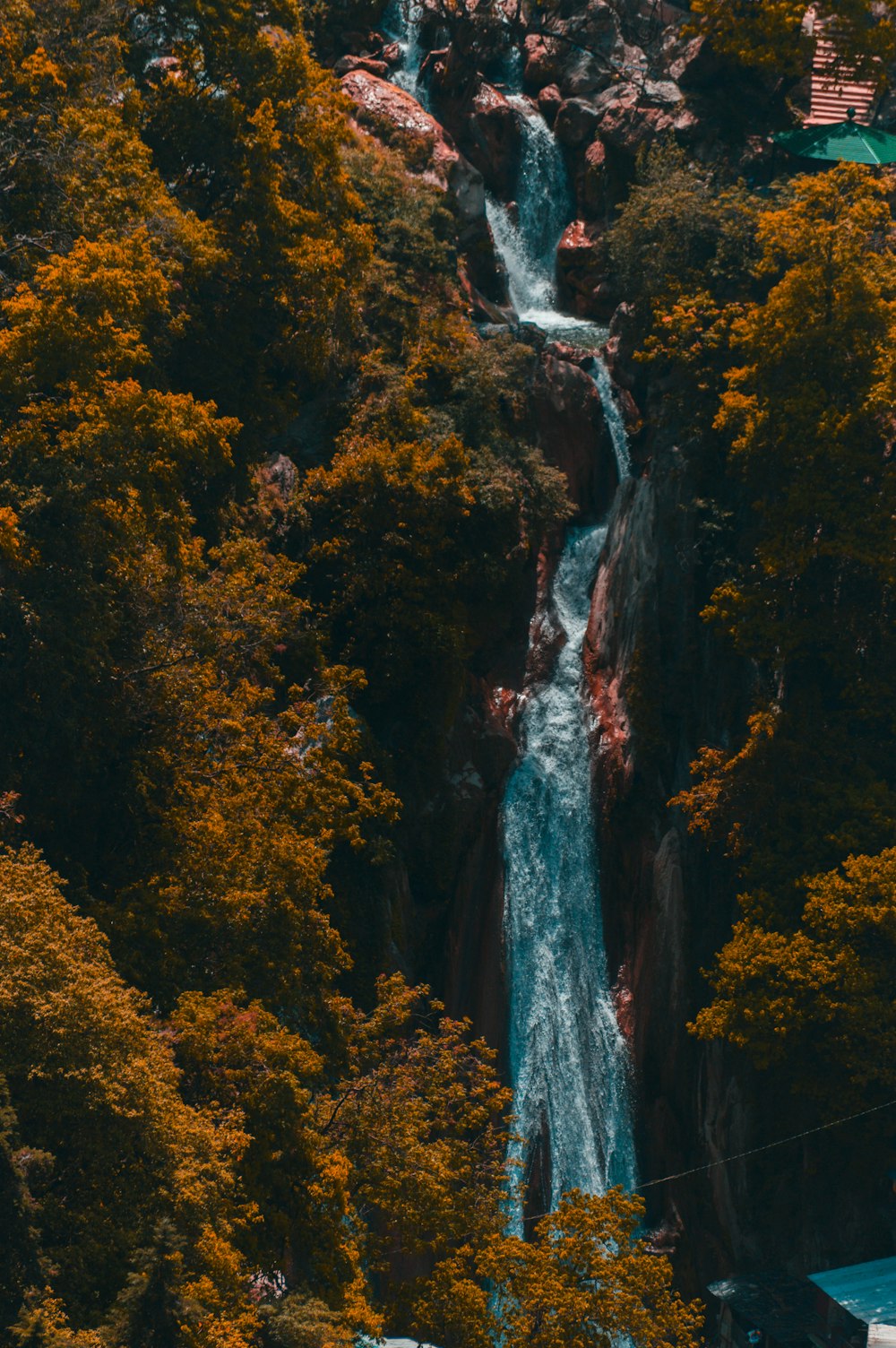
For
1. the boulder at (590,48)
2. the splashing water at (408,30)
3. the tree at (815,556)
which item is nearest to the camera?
the tree at (815,556)

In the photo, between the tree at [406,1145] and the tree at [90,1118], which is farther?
the tree at [406,1145]

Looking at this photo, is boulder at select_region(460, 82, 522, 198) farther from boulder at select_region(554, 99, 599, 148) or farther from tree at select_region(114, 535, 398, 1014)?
tree at select_region(114, 535, 398, 1014)

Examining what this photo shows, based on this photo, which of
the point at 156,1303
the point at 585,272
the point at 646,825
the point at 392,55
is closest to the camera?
the point at 156,1303

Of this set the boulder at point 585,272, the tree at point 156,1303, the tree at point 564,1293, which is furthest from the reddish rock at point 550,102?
the tree at point 156,1303

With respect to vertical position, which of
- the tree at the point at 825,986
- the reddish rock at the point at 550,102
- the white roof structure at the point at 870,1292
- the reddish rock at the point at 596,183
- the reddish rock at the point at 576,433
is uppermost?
the reddish rock at the point at 550,102

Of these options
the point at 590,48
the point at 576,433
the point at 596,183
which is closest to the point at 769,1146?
the point at 576,433

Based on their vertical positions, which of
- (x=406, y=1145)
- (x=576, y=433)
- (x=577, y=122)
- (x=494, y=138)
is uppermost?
(x=577, y=122)

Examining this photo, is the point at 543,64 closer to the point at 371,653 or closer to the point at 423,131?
the point at 423,131

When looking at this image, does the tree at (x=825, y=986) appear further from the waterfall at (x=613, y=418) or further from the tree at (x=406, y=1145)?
the waterfall at (x=613, y=418)
